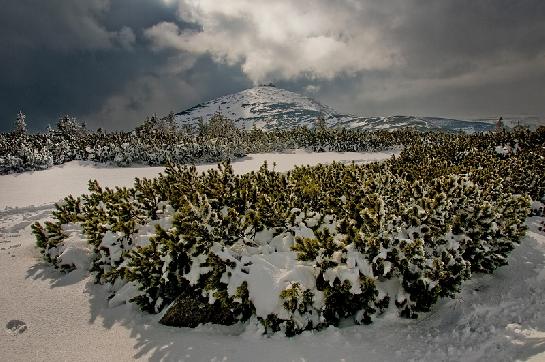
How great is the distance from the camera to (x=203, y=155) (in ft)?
103

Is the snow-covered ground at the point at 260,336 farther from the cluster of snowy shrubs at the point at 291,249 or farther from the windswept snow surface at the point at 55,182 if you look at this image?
the windswept snow surface at the point at 55,182

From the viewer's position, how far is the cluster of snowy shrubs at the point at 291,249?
17.8ft

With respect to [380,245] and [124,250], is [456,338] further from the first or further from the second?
[124,250]

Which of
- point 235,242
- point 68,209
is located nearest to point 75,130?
point 68,209

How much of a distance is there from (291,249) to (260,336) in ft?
4.74

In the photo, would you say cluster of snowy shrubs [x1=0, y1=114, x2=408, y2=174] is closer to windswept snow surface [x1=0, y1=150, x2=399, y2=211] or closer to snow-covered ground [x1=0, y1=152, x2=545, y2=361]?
windswept snow surface [x1=0, y1=150, x2=399, y2=211]

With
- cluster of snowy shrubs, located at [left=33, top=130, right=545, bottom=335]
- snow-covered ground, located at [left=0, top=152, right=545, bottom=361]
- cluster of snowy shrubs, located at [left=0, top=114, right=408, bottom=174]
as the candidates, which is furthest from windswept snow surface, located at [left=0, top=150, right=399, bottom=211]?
snow-covered ground, located at [left=0, top=152, right=545, bottom=361]

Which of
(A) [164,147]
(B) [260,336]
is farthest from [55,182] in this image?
(B) [260,336]

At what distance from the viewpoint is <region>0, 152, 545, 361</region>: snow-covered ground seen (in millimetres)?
4875

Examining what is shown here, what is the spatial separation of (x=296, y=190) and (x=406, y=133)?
3946cm

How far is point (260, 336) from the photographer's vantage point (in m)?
5.32

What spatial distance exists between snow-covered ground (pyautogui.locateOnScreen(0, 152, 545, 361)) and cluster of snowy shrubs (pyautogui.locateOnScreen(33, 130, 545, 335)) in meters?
0.26

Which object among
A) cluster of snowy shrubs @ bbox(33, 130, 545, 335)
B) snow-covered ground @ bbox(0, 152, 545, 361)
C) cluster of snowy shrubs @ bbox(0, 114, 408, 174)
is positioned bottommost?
snow-covered ground @ bbox(0, 152, 545, 361)

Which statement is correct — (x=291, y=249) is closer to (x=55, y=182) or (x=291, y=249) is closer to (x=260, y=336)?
(x=260, y=336)
